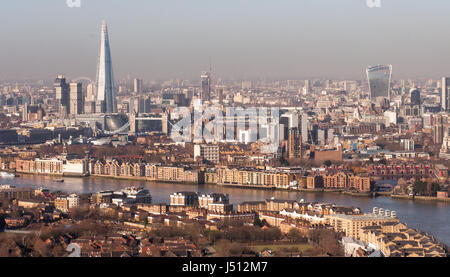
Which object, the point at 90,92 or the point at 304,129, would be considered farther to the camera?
the point at 90,92

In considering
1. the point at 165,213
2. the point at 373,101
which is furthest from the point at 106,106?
the point at 165,213

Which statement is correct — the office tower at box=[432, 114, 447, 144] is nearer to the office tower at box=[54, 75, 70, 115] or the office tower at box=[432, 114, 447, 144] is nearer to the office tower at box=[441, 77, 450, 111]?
the office tower at box=[441, 77, 450, 111]

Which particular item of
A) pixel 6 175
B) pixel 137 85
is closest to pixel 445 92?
pixel 137 85

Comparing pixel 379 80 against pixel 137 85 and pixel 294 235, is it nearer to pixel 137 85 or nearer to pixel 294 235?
pixel 137 85

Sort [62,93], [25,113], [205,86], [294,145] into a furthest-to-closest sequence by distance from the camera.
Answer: [205,86] < [62,93] < [25,113] < [294,145]

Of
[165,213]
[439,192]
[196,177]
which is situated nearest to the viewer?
[165,213]

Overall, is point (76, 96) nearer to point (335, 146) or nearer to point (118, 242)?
point (335, 146)

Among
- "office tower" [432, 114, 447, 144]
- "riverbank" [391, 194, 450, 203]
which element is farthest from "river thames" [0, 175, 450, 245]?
"office tower" [432, 114, 447, 144]
